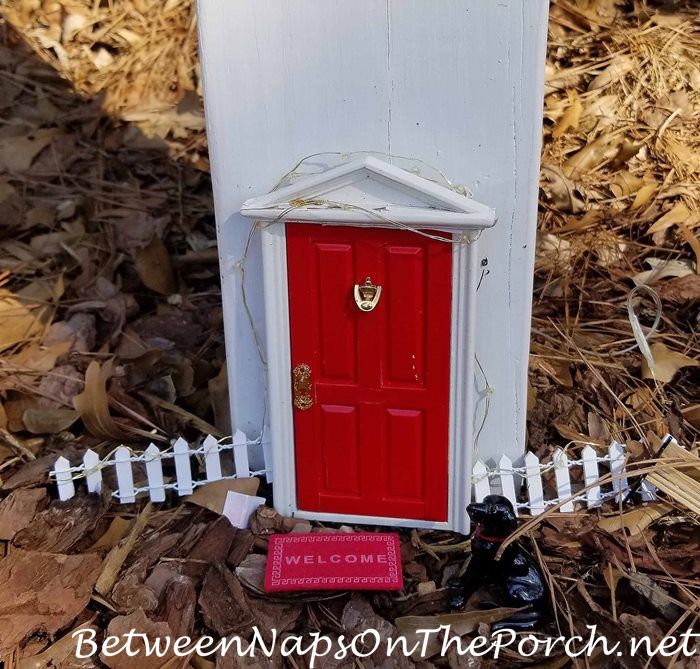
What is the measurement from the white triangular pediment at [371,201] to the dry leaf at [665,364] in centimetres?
142

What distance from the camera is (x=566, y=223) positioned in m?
4.50

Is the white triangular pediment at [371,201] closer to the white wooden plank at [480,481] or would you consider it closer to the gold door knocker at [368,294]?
the gold door knocker at [368,294]

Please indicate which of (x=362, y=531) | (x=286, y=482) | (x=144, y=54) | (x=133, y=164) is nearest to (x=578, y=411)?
(x=362, y=531)

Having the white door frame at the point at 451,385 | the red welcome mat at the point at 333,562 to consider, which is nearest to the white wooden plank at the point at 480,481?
the white door frame at the point at 451,385

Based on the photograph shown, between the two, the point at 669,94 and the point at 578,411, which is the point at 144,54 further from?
the point at 578,411

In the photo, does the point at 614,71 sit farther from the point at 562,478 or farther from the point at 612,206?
the point at 562,478

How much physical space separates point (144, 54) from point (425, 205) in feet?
12.8

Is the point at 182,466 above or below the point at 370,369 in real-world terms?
below

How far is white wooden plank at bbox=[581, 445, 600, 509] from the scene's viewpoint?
3176 millimetres

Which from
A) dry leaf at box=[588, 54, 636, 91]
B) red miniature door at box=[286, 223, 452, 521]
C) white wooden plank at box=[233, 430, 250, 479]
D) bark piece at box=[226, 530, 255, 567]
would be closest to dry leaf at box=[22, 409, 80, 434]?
white wooden plank at box=[233, 430, 250, 479]

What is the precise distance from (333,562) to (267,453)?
62 centimetres

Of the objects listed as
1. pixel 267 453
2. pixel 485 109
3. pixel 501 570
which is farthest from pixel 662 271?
pixel 267 453

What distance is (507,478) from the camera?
125 inches

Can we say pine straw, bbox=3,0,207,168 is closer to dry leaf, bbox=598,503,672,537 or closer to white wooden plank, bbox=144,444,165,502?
white wooden plank, bbox=144,444,165,502
